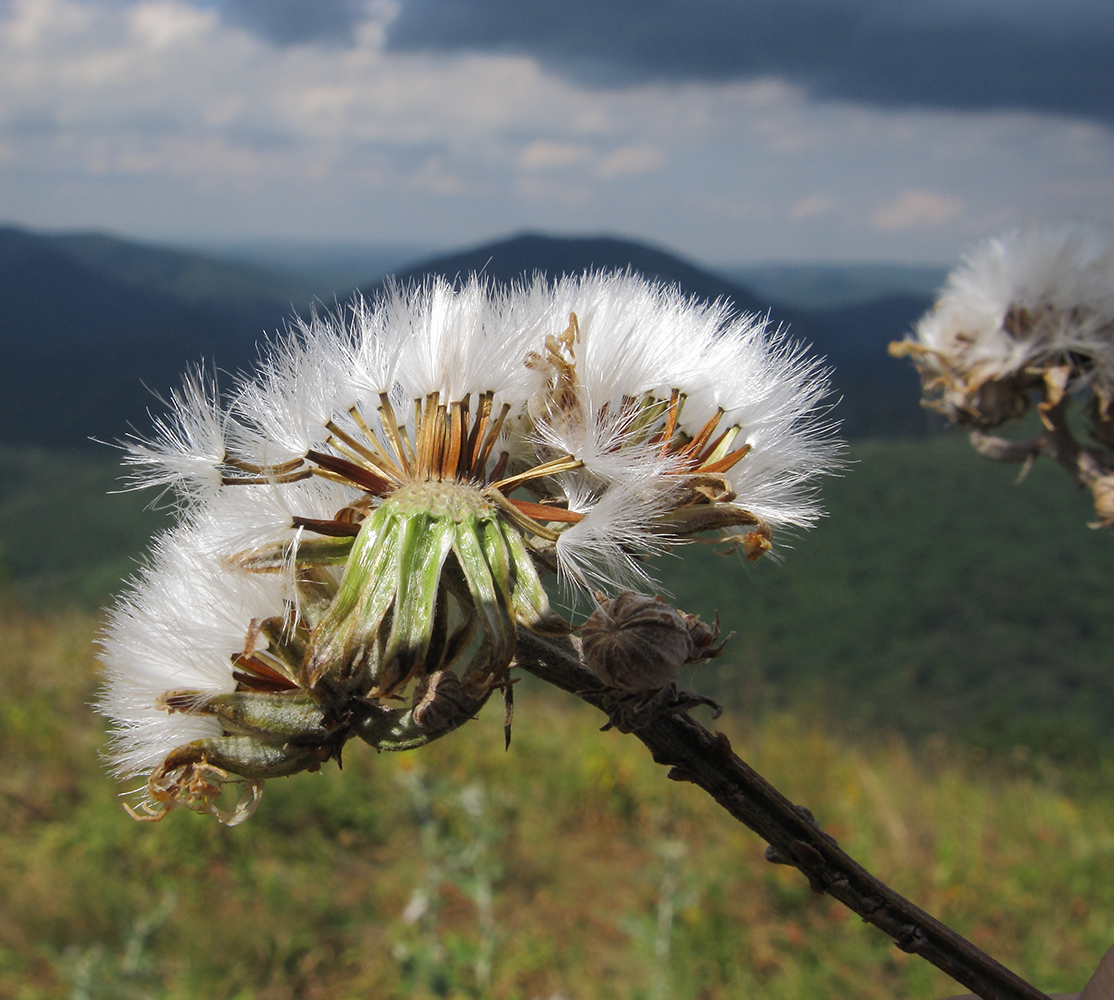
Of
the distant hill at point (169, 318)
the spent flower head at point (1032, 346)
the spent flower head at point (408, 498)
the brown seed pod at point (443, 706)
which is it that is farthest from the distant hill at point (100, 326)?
the spent flower head at point (1032, 346)

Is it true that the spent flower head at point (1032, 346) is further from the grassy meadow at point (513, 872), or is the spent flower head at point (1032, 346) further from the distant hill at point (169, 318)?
the grassy meadow at point (513, 872)

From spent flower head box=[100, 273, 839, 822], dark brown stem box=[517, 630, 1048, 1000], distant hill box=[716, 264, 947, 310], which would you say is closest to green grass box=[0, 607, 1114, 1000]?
spent flower head box=[100, 273, 839, 822]

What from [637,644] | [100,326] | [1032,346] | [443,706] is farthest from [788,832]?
[100,326]

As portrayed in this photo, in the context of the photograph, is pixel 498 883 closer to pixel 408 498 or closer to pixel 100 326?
pixel 408 498

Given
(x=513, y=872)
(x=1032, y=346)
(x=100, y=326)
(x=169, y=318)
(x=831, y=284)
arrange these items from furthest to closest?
(x=831, y=284) < (x=169, y=318) < (x=100, y=326) < (x=513, y=872) < (x=1032, y=346)

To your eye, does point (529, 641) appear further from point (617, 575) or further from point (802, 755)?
point (802, 755)

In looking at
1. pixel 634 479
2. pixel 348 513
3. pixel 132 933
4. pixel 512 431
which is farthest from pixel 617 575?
pixel 132 933
